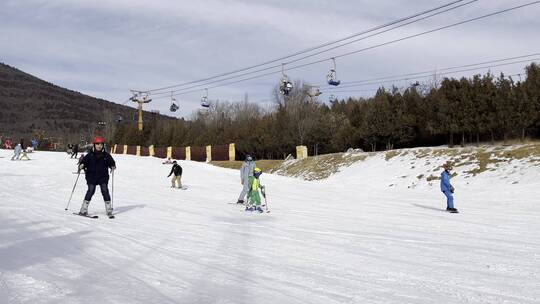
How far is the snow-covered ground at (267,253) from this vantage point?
569 cm

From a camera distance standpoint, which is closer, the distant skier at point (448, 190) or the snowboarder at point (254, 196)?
the snowboarder at point (254, 196)

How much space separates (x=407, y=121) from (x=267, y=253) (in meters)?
34.5

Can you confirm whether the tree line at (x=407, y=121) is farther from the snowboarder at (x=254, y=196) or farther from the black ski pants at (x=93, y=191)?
the black ski pants at (x=93, y=191)

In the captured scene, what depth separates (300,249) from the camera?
346 inches

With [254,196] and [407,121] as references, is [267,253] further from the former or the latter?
[407,121]

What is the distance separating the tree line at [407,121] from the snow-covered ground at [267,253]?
18066mm

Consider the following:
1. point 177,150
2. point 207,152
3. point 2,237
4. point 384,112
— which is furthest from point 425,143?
point 2,237

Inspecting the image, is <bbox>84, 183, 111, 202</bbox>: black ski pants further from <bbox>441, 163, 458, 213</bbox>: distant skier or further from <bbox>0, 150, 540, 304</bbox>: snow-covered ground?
<bbox>441, 163, 458, 213</bbox>: distant skier

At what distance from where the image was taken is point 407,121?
40.6 metres

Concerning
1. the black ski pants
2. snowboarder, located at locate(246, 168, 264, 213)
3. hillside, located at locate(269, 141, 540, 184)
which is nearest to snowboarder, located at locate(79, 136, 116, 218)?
the black ski pants

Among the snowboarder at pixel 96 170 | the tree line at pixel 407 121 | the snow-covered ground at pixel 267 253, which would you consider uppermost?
the tree line at pixel 407 121

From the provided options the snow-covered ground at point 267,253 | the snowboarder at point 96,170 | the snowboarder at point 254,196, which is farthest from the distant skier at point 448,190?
the snowboarder at point 96,170

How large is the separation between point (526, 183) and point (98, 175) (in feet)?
60.1

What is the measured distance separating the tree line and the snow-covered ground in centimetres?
1807
